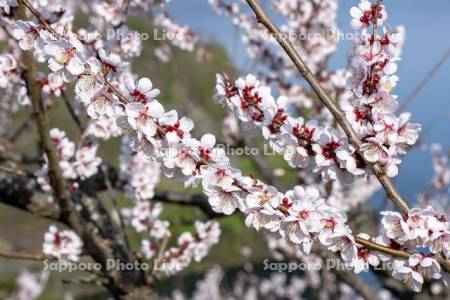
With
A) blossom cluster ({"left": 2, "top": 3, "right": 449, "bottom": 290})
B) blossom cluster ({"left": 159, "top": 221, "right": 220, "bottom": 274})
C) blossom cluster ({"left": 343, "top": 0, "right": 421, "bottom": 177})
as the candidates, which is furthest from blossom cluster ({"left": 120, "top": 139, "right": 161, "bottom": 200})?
blossom cluster ({"left": 343, "top": 0, "right": 421, "bottom": 177})

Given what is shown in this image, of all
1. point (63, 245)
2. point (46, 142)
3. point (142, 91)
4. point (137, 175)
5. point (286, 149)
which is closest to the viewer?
point (142, 91)

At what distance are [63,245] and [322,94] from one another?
5.15 feet

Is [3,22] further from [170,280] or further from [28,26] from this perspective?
[170,280]

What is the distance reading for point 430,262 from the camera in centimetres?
148

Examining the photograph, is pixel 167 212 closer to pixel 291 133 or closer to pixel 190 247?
pixel 190 247

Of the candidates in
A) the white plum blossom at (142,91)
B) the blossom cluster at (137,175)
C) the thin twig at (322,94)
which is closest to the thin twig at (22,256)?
the blossom cluster at (137,175)

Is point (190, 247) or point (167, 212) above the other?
point (167, 212)

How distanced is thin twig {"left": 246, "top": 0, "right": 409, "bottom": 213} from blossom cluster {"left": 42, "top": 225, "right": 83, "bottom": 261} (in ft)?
4.86

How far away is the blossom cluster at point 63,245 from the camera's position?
2.64 m

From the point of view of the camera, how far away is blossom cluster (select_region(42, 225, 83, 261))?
2.64m

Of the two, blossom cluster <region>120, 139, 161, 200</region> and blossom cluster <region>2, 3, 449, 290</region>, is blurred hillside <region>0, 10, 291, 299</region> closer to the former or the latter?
blossom cluster <region>120, 139, 161, 200</region>

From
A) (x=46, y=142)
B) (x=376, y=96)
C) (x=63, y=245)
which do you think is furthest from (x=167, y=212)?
(x=376, y=96)

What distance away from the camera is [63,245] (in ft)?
8.73

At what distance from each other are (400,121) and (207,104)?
22.2m
